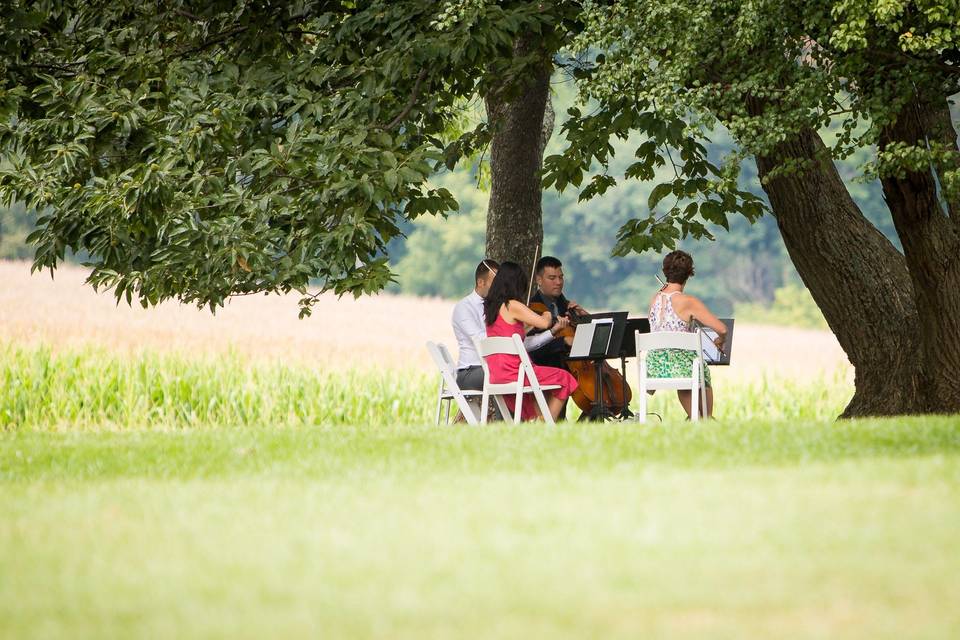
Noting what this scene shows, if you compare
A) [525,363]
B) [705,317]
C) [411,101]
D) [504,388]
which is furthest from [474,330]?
[411,101]

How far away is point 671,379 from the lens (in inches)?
464

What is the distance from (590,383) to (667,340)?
1416 mm

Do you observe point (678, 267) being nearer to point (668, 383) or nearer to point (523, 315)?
point (668, 383)

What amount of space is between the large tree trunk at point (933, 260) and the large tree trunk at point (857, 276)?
0.74 m

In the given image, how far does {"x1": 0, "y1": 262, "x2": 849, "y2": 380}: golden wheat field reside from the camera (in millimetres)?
21828

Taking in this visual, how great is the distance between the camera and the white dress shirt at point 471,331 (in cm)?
1220

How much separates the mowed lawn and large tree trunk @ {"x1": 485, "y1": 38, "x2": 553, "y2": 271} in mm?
7385

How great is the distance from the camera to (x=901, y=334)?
13242 mm

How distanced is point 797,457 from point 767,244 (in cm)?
4938

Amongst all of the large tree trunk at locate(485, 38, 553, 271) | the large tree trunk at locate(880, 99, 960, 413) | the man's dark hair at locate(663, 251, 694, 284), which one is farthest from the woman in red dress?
the large tree trunk at locate(485, 38, 553, 271)

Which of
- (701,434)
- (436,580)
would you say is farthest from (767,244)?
(436,580)

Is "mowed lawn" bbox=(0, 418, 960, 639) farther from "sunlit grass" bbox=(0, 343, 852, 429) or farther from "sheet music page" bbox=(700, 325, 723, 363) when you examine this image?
"sunlit grass" bbox=(0, 343, 852, 429)

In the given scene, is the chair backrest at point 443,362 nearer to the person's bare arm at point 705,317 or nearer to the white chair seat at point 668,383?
the white chair seat at point 668,383

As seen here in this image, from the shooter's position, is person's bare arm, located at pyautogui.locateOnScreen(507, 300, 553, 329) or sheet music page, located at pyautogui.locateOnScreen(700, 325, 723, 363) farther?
sheet music page, located at pyautogui.locateOnScreen(700, 325, 723, 363)
